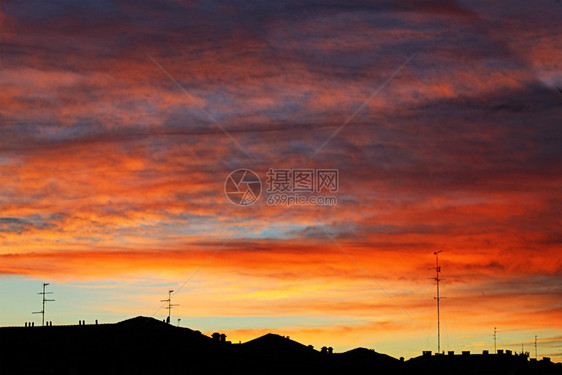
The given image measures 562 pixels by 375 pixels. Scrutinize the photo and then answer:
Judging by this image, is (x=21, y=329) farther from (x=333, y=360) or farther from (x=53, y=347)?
(x=333, y=360)

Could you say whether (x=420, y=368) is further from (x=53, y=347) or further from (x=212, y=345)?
(x=53, y=347)

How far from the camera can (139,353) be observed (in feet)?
217

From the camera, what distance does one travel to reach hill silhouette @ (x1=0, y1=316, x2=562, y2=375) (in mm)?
63406

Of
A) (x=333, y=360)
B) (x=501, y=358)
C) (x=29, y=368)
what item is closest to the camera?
(x=29, y=368)

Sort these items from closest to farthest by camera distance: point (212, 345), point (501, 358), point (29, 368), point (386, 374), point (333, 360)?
point (29, 368)
point (212, 345)
point (333, 360)
point (386, 374)
point (501, 358)

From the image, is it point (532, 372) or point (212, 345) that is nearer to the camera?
point (212, 345)

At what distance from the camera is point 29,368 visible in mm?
61031

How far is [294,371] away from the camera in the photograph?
7638 centimetres

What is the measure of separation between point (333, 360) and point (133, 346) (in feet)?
77.8

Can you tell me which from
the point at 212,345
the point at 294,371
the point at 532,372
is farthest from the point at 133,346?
the point at 532,372

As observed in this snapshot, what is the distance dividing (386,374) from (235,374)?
25.3 m

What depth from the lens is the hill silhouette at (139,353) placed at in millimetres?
63406

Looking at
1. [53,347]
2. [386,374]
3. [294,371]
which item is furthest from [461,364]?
[53,347]

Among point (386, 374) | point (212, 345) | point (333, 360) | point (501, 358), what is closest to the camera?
point (212, 345)
